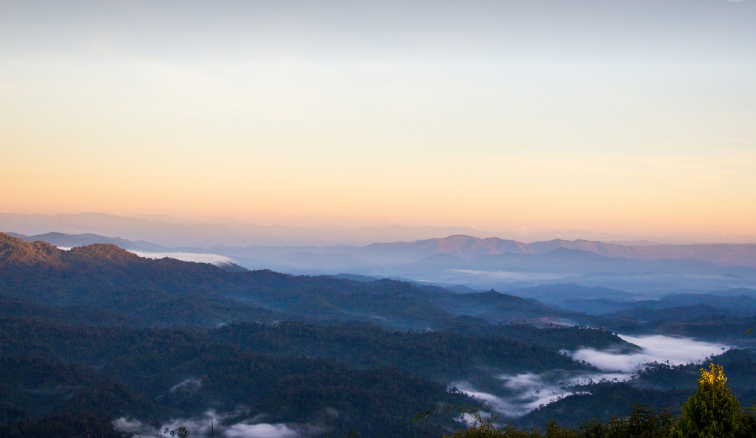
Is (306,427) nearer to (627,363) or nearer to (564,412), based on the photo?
(564,412)

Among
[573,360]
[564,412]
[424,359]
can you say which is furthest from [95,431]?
[573,360]

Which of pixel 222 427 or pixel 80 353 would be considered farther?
pixel 80 353

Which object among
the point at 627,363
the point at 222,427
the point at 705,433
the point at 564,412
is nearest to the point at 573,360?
the point at 627,363

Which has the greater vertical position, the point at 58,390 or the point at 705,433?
the point at 705,433

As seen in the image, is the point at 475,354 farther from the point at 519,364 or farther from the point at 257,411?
the point at 257,411

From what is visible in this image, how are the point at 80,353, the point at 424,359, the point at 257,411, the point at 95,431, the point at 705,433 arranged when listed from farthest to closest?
the point at 424,359, the point at 80,353, the point at 257,411, the point at 95,431, the point at 705,433

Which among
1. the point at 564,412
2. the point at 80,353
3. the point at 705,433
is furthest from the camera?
the point at 80,353

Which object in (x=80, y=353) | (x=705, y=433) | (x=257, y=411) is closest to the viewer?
(x=705, y=433)

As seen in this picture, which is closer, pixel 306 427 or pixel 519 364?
pixel 306 427

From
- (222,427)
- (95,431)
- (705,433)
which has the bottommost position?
(222,427)

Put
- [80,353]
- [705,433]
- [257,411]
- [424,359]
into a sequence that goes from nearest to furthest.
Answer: [705,433]
[257,411]
[80,353]
[424,359]

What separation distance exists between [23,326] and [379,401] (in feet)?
377

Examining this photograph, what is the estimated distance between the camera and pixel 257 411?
133500 millimetres

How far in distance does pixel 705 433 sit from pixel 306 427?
126185 mm
